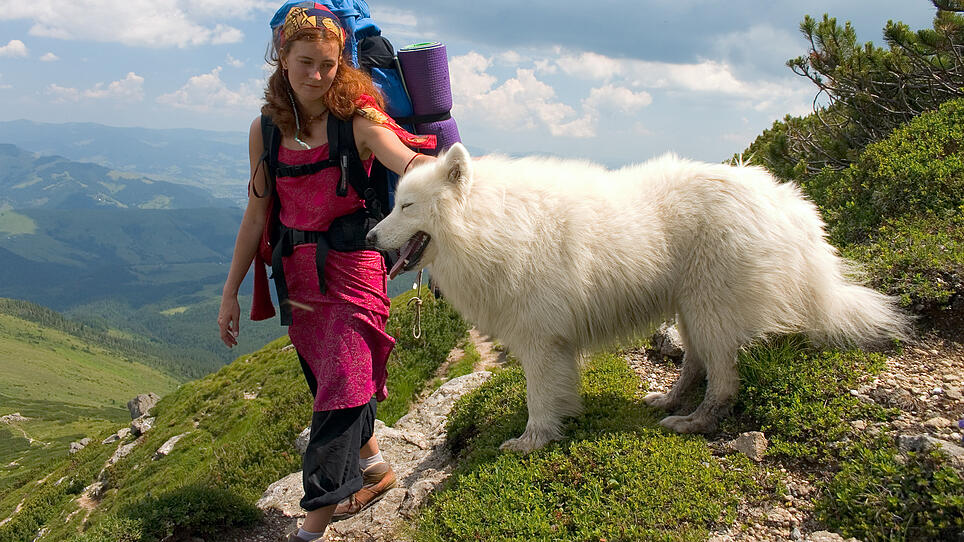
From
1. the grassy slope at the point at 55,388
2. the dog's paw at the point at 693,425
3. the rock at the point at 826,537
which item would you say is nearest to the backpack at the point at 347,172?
the dog's paw at the point at 693,425

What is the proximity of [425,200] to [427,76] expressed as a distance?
1.32 meters

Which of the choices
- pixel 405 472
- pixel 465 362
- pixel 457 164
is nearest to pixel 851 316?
pixel 457 164

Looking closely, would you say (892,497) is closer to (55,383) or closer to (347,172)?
(347,172)

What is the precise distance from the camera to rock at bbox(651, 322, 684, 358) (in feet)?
21.6

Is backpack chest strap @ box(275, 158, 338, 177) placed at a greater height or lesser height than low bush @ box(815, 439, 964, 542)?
greater

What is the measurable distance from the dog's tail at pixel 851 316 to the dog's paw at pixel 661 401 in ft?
4.44

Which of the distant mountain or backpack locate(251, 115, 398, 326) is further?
the distant mountain

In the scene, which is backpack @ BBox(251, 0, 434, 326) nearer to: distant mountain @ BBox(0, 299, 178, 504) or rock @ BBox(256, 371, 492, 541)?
rock @ BBox(256, 371, 492, 541)

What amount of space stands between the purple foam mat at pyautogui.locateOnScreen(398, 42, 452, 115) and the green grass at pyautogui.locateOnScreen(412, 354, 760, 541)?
3.10 m

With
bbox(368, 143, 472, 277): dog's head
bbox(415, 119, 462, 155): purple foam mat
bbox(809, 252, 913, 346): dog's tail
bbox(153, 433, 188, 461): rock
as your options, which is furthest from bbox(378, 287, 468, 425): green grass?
bbox(153, 433, 188, 461): rock

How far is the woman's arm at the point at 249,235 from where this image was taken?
4547mm

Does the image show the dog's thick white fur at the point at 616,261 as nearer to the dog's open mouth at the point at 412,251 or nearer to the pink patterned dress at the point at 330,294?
the dog's open mouth at the point at 412,251

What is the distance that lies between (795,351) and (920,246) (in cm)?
197

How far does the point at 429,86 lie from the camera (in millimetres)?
5070
